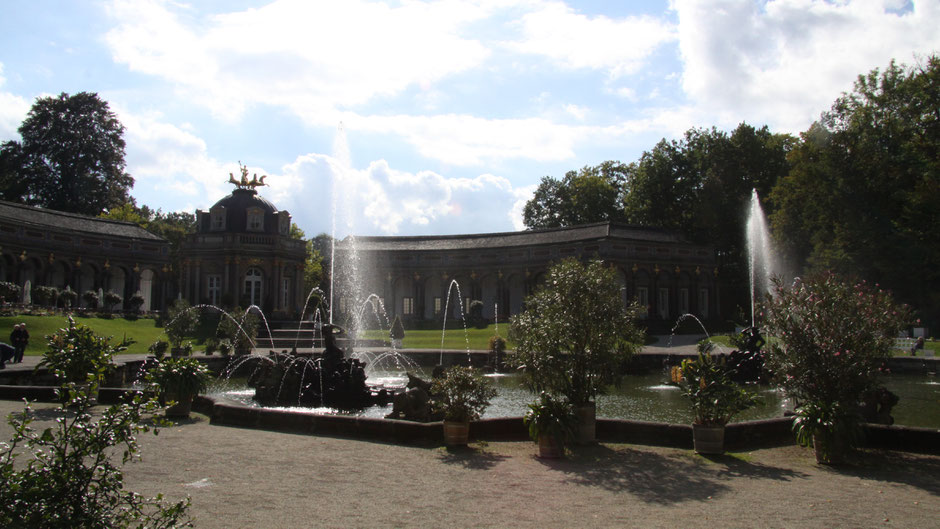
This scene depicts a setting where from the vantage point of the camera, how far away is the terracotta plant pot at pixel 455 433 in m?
11.1

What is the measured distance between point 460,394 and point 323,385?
7938 mm

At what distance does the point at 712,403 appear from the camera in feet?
34.7

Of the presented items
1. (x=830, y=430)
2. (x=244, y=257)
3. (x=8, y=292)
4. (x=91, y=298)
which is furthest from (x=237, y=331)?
(x=830, y=430)

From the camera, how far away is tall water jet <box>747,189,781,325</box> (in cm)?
4981

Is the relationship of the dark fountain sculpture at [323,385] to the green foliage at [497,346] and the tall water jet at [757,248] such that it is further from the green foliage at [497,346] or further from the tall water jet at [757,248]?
the tall water jet at [757,248]

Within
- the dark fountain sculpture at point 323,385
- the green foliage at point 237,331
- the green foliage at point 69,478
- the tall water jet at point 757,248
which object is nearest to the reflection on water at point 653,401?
the dark fountain sculpture at point 323,385

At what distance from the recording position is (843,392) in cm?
1082

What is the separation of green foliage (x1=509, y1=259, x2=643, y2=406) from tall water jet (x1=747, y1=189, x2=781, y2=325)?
4140 cm

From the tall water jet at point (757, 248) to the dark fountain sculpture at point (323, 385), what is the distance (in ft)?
129

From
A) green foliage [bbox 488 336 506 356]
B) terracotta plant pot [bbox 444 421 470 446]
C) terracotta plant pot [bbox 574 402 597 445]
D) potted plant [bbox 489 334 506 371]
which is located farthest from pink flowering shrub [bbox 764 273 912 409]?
green foliage [bbox 488 336 506 356]

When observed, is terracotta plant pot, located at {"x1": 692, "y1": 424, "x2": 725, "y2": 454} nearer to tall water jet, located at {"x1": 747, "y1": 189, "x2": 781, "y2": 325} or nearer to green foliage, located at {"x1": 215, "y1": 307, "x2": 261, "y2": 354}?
green foliage, located at {"x1": 215, "y1": 307, "x2": 261, "y2": 354}

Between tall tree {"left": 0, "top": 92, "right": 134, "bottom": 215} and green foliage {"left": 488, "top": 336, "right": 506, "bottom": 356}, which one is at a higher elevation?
tall tree {"left": 0, "top": 92, "right": 134, "bottom": 215}

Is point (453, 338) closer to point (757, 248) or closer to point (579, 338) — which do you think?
point (757, 248)

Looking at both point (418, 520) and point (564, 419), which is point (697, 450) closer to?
point (564, 419)
